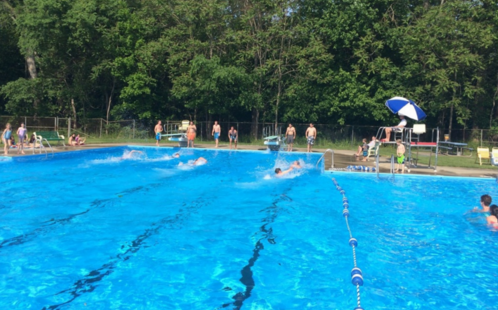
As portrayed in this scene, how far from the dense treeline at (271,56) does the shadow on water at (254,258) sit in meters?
18.0

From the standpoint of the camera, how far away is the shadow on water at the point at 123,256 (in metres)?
5.07

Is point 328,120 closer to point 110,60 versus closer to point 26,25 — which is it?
point 110,60

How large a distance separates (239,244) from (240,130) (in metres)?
23.7

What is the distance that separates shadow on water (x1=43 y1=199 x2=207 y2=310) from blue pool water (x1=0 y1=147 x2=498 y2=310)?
3cm

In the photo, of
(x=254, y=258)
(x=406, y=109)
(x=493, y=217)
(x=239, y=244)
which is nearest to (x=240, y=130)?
(x=406, y=109)

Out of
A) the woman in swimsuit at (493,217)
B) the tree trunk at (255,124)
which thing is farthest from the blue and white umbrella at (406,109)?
the tree trunk at (255,124)

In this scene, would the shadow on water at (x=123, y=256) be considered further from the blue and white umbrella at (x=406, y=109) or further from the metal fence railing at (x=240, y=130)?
the metal fence railing at (x=240, y=130)

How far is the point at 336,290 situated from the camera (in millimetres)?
5371

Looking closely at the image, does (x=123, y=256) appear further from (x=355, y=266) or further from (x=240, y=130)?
(x=240, y=130)

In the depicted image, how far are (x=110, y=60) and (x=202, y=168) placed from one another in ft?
56.0

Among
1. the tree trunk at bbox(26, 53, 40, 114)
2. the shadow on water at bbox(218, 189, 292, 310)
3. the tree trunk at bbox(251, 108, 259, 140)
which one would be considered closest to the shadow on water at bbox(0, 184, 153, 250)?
the shadow on water at bbox(218, 189, 292, 310)

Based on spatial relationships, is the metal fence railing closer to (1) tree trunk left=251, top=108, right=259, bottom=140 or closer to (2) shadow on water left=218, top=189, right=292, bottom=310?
(1) tree trunk left=251, top=108, right=259, bottom=140

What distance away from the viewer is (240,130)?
30453 millimetres

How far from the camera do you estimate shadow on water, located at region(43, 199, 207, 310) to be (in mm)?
5070
